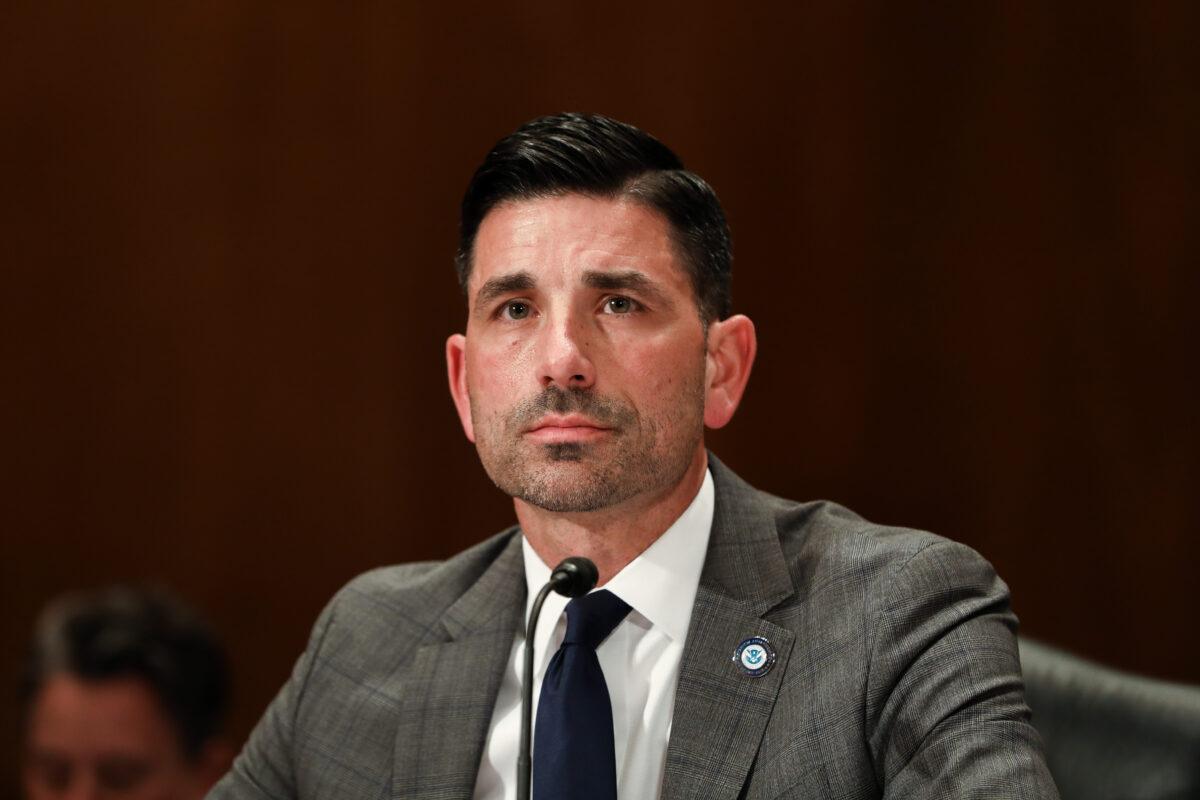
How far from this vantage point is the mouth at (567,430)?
6.18 ft

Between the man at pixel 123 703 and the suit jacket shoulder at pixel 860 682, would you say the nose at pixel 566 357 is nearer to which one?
the suit jacket shoulder at pixel 860 682

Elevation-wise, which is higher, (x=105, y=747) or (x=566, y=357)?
(x=566, y=357)

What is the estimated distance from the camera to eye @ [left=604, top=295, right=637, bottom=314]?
1940 millimetres

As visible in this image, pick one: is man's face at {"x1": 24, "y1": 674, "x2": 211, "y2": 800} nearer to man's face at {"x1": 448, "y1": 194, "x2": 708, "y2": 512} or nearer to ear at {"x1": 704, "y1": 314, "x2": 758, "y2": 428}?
man's face at {"x1": 448, "y1": 194, "x2": 708, "y2": 512}

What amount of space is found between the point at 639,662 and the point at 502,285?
0.51 m

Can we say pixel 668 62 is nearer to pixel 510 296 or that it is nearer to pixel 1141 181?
pixel 1141 181

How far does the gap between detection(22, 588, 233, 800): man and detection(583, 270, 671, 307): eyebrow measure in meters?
1.53

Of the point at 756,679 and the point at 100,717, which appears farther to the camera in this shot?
the point at 100,717

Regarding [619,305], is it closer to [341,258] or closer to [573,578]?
[573,578]

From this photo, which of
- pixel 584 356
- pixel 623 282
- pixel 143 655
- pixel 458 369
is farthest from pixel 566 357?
pixel 143 655

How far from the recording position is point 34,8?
387 centimetres

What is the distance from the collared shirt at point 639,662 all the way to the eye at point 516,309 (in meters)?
0.34

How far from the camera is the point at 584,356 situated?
1884mm

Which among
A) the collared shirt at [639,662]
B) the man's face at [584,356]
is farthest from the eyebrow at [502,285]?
the collared shirt at [639,662]
